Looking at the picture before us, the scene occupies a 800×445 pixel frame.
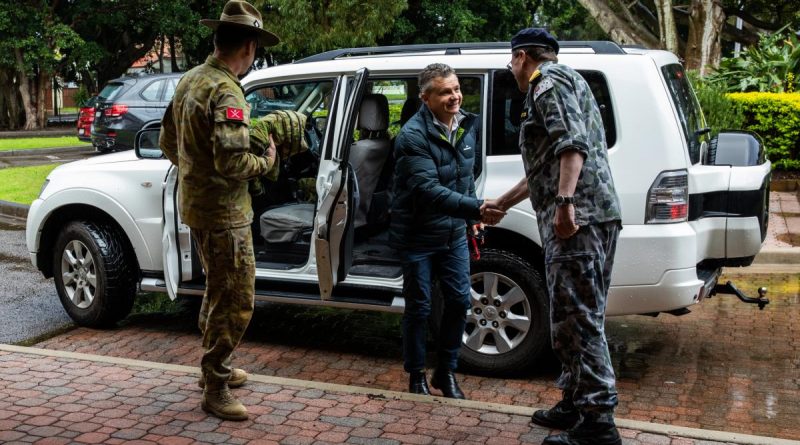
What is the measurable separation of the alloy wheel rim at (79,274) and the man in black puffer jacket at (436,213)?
2.66 meters

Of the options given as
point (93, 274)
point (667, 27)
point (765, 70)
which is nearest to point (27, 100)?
point (667, 27)

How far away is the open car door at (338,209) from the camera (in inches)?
231

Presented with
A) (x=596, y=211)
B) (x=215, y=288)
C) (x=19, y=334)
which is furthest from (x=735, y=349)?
(x=19, y=334)

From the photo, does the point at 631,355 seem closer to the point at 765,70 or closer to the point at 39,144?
the point at 765,70

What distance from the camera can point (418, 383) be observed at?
5523 mm

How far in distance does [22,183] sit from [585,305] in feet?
42.6

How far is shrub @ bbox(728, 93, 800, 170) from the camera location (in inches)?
544

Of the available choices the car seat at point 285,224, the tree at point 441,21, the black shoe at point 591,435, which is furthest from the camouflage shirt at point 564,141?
the tree at point 441,21

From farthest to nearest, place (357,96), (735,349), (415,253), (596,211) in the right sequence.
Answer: (735,349) → (357,96) → (415,253) → (596,211)

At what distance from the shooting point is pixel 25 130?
1299 inches

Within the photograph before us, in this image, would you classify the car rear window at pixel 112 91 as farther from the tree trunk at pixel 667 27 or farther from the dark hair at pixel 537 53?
the dark hair at pixel 537 53

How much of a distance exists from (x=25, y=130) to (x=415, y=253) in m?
30.3

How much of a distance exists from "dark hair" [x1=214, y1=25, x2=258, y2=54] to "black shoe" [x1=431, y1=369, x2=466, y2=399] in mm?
2025

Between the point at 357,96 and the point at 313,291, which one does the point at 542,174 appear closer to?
the point at 357,96
